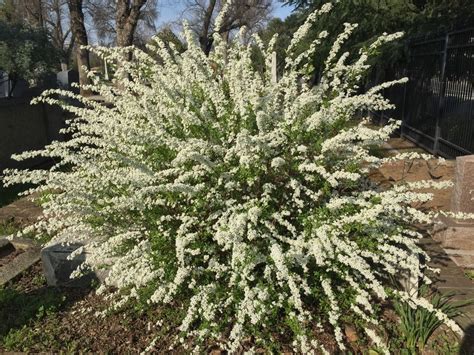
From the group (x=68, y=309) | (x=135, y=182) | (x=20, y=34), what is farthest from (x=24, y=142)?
(x=135, y=182)

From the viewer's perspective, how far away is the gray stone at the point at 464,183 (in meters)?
4.17

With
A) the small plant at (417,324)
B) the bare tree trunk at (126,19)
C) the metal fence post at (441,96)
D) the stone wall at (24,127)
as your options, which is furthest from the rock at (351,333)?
the bare tree trunk at (126,19)

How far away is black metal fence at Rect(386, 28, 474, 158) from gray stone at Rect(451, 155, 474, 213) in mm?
3111

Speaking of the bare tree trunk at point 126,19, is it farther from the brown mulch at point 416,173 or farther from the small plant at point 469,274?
the small plant at point 469,274


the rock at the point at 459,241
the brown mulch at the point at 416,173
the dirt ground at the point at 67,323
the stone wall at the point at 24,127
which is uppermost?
the stone wall at the point at 24,127

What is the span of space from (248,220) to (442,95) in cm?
698

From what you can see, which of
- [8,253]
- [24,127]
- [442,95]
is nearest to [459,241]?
[8,253]

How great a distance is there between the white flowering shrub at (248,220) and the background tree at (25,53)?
7.09 m

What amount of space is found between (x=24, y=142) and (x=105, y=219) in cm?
627

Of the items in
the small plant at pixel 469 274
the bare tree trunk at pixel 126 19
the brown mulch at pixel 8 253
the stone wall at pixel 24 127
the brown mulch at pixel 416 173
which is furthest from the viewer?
the bare tree trunk at pixel 126 19

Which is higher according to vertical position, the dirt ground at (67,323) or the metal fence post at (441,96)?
the metal fence post at (441,96)

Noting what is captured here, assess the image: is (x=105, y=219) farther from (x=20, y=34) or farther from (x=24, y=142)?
(x=20, y=34)

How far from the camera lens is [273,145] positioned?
3.12 meters

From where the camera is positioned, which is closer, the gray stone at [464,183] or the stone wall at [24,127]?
the gray stone at [464,183]
